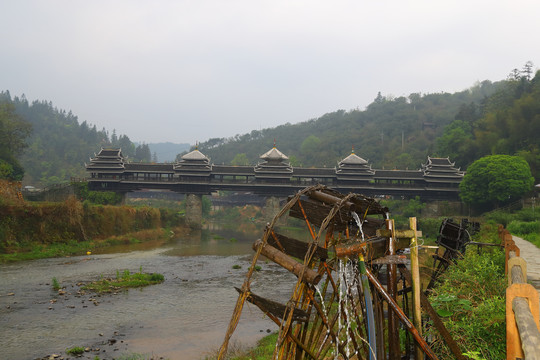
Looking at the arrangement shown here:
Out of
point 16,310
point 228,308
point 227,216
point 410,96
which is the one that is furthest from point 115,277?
point 410,96

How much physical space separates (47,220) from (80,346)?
20.7 metres

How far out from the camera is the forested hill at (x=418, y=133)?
46.1 meters

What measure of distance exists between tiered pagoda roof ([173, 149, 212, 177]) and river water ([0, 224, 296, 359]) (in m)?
22.8

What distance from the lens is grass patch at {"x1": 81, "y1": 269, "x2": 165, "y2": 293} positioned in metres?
18.2

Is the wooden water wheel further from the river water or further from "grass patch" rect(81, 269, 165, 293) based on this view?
"grass patch" rect(81, 269, 165, 293)

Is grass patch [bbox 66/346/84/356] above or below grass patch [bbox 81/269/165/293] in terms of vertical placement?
above

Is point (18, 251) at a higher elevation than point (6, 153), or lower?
lower

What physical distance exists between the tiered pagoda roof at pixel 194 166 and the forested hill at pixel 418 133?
33558 mm

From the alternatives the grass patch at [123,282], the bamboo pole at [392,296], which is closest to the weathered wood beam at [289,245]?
the bamboo pole at [392,296]

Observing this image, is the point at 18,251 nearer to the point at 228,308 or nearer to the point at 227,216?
the point at 228,308

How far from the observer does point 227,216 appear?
72.2m

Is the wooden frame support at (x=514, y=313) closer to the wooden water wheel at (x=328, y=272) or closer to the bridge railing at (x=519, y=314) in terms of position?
the bridge railing at (x=519, y=314)

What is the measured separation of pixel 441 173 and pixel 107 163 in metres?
39.6

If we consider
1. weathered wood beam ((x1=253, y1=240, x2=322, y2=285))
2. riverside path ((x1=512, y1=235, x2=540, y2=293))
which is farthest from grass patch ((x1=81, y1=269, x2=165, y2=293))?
riverside path ((x1=512, y1=235, x2=540, y2=293))
